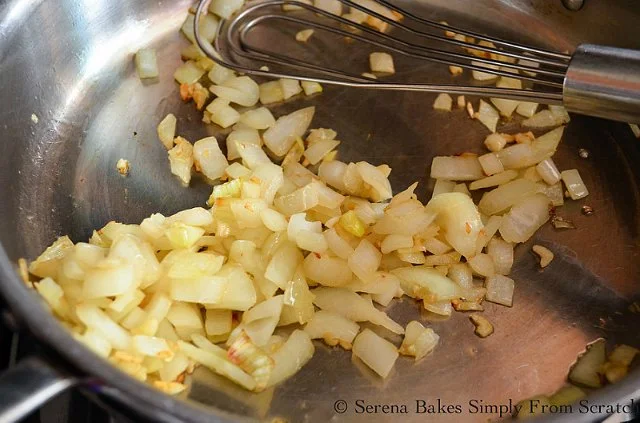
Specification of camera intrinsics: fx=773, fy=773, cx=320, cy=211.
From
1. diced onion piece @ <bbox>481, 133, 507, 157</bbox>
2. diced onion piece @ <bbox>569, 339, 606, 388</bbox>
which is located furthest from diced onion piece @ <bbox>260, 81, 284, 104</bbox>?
diced onion piece @ <bbox>569, 339, 606, 388</bbox>

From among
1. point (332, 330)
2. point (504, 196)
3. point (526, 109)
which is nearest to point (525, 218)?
point (504, 196)

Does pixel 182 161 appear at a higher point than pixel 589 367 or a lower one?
higher

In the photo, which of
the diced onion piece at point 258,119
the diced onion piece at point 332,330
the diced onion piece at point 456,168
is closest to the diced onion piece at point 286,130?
the diced onion piece at point 258,119

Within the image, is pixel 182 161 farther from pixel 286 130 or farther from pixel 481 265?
pixel 481 265

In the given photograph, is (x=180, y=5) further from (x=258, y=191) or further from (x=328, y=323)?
(x=328, y=323)

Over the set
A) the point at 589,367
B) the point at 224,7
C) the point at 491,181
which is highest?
the point at 224,7

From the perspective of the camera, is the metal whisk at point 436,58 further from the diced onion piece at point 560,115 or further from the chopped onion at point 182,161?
the chopped onion at point 182,161
